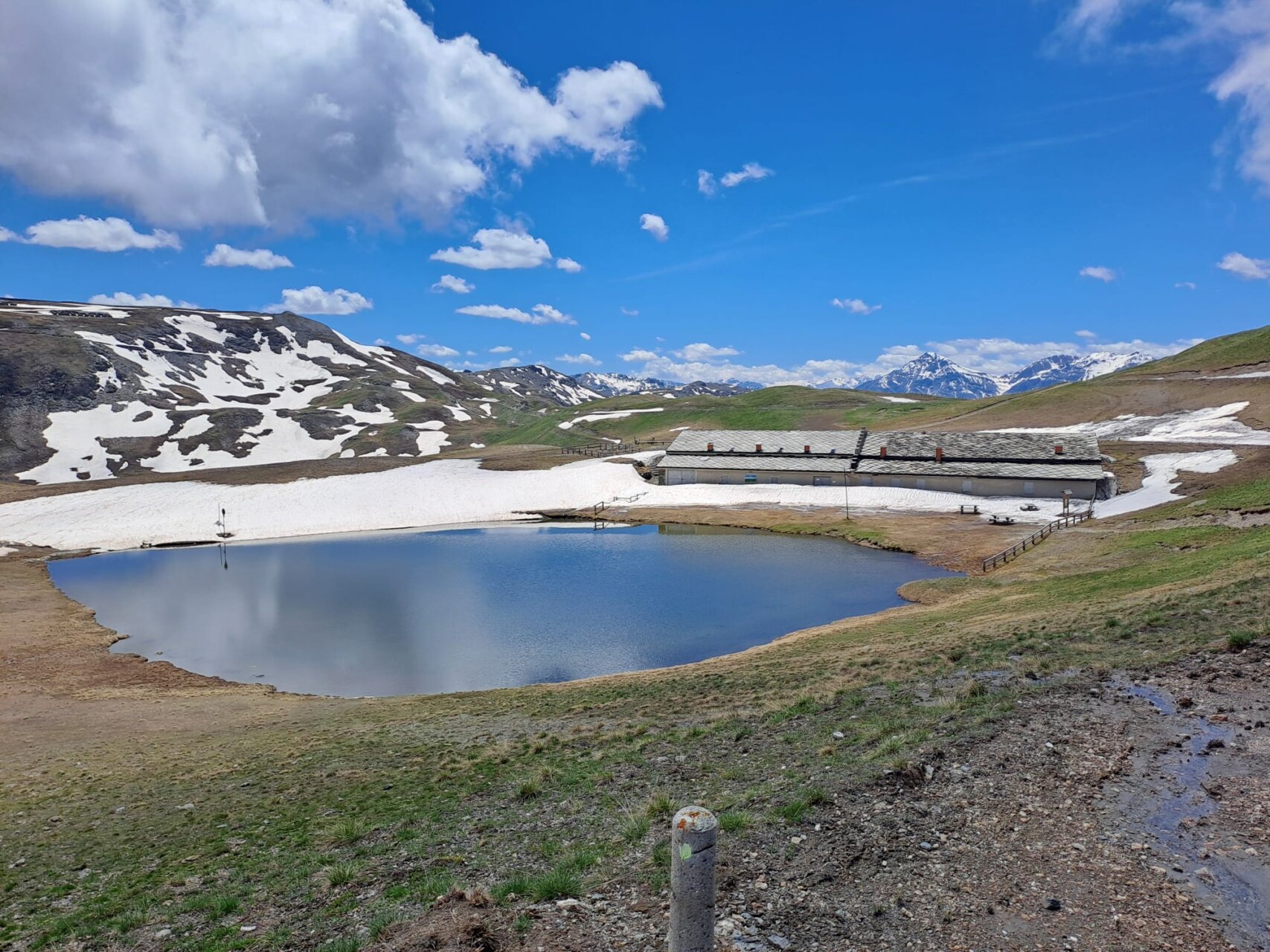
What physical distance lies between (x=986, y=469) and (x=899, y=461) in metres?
9.74

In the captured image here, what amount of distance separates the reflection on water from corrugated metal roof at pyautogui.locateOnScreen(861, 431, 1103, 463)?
28.0 m

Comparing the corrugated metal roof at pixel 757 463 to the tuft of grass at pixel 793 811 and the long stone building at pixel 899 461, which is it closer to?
the long stone building at pixel 899 461

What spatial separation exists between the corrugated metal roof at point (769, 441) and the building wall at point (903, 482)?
15.6 ft

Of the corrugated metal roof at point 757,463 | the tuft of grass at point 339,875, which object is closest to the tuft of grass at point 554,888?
the tuft of grass at point 339,875

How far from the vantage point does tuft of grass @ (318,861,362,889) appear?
33.8 feet

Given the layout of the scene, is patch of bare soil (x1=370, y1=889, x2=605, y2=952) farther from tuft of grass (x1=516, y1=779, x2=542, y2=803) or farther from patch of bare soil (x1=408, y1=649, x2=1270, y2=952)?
tuft of grass (x1=516, y1=779, x2=542, y2=803)

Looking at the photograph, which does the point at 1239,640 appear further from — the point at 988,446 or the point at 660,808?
the point at 988,446

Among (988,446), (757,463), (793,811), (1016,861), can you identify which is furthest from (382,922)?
(757,463)

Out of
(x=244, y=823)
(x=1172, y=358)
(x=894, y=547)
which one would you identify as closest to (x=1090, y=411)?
(x=1172, y=358)

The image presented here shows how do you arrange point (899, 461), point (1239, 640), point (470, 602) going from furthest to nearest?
point (899, 461)
point (470, 602)
point (1239, 640)

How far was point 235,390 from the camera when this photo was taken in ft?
536

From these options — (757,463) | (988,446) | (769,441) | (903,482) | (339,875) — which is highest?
(769,441)

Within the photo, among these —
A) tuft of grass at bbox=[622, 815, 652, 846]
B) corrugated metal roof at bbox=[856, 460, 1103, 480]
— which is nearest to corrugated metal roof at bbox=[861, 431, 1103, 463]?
corrugated metal roof at bbox=[856, 460, 1103, 480]

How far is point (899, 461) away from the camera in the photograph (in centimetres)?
8038
